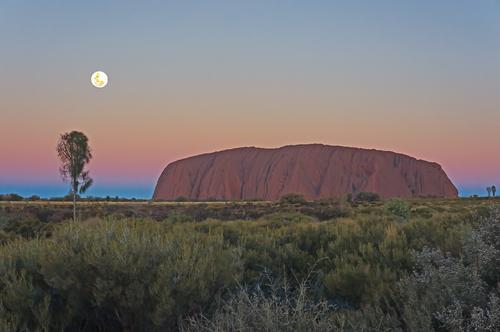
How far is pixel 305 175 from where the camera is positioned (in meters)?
129

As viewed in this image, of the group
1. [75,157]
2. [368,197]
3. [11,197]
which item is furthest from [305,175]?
[75,157]

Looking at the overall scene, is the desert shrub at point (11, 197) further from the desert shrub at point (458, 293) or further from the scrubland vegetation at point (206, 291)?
the desert shrub at point (458, 293)

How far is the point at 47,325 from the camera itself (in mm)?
5219

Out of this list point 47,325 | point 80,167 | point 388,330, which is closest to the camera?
point 388,330

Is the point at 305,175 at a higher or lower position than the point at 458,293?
higher

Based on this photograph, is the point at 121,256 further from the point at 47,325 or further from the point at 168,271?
the point at 47,325

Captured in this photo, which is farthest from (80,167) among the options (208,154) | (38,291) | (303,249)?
(208,154)

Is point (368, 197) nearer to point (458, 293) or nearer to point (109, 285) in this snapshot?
point (458, 293)

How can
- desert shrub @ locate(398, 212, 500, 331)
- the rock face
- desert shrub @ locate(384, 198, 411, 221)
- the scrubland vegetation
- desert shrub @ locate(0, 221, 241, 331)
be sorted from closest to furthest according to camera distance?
1. desert shrub @ locate(398, 212, 500, 331)
2. the scrubland vegetation
3. desert shrub @ locate(0, 221, 241, 331)
4. desert shrub @ locate(384, 198, 411, 221)
5. the rock face

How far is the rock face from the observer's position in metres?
127

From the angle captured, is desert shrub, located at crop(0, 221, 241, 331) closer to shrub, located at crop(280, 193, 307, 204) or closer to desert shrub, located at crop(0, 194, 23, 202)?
shrub, located at crop(280, 193, 307, 204)

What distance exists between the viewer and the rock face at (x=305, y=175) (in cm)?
12719

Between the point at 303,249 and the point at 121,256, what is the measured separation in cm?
485

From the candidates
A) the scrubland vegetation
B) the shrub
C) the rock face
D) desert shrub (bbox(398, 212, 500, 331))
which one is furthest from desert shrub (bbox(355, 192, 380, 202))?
desert shrub (bbox(398, 212, 500, 331))
